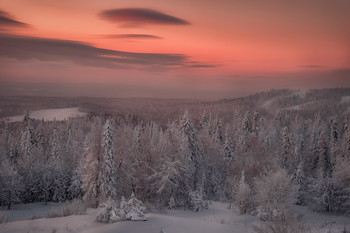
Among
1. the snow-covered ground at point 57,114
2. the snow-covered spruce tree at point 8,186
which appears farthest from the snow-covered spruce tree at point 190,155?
the snow-covered ground at point 57,114

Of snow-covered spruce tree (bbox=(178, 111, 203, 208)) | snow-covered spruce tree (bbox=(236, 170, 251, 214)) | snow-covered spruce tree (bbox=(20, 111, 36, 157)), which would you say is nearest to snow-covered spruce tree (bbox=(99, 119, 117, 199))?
snow-covered spruce tree (bbox=(178, 111, 203, 208))

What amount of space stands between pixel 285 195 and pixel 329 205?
52.4 feet

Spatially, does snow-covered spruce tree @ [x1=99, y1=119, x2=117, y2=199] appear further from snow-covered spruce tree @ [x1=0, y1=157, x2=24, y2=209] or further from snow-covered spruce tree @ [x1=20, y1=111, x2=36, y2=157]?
snow-covered spruce tree @ [x1=20, y1=111, x2=36, y2=157]

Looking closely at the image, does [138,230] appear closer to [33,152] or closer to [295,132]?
[33,152]

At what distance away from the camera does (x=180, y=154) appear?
35.0 meters

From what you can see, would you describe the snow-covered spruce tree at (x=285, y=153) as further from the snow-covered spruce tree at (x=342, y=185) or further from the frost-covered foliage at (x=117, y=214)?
the frost-covered foliage at (x=117, y=214)

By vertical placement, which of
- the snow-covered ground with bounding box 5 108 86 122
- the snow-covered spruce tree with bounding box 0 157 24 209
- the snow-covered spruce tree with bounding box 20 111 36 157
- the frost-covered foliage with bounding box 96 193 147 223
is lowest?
the snow-covered ground with bounding box 5 108 86 122

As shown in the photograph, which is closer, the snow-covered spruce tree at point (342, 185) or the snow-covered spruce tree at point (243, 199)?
the snow-covered spruce tree at point (243, 199)

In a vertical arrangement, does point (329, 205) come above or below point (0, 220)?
below

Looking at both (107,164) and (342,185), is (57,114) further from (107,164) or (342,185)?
(342,185)

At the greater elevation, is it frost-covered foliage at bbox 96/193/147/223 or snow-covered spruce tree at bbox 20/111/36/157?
frost-covered foliage at bbox 96/193/147/223

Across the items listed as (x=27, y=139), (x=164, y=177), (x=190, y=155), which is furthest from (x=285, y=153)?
(x=27, y=139)

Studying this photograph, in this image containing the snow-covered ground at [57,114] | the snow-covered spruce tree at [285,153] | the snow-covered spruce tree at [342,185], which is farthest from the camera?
the snow-covered ground at [57,114]

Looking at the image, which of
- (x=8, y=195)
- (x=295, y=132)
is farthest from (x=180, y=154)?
(x=295, y=132)
